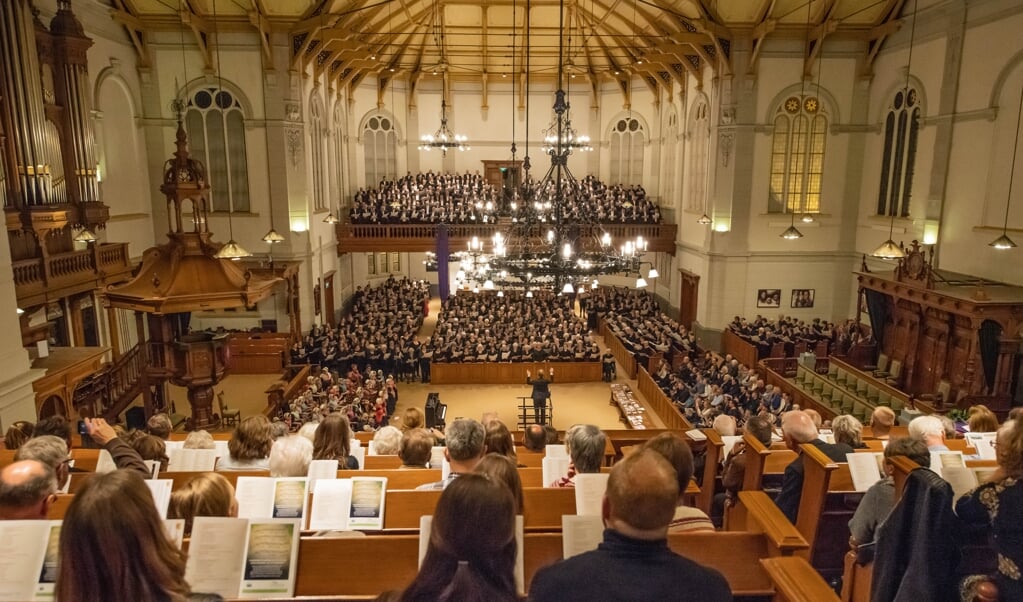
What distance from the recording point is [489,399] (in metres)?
15.2

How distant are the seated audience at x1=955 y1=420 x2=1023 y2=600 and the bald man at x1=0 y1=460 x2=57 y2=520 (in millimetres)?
4131

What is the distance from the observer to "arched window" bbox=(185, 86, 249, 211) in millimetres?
17656

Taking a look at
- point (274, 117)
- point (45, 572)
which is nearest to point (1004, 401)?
point (45, 572)

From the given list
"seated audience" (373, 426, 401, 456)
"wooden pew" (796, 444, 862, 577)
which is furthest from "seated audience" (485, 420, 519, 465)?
"wooden pew" (796, 444, 862, 577)

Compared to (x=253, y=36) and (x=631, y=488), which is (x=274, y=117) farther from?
(x=631, y=488)

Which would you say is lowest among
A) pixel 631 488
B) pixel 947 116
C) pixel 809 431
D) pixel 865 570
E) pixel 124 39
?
pixel 865 570

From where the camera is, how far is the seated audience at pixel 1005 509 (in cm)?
266

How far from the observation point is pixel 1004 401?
1120cm

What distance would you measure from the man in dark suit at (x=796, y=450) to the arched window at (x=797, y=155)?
14.6 m

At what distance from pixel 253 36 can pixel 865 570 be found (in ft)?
60.3

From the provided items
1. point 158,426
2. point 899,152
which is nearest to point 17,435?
point 158,426

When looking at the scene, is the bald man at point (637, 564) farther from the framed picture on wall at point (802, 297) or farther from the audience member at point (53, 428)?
the framed picture on wall at point (802, 297)

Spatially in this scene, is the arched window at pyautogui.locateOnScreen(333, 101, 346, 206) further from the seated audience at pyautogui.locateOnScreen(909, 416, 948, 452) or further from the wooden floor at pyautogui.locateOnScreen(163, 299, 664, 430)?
the seated audience at pyautogui.locateOnScreen(909, 416, 948, 452)

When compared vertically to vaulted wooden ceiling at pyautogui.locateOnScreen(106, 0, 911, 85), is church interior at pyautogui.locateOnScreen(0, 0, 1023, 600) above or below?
below
